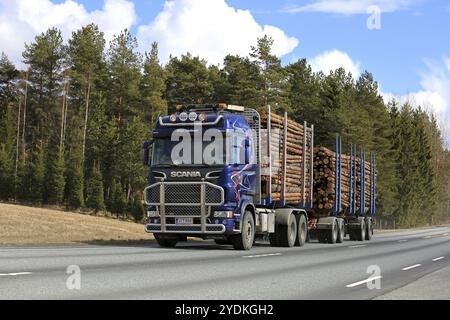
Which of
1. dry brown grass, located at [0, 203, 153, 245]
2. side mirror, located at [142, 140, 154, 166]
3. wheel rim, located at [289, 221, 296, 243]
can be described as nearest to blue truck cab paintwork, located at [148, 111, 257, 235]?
side mirror, located at [142, 140, 154, 166]

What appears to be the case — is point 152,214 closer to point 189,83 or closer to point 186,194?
point 186,194

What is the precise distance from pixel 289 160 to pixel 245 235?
503 centimetres

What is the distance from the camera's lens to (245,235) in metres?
19.7

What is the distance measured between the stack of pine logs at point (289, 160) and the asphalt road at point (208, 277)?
514 centimetres

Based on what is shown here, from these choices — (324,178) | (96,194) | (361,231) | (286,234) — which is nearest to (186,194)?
(286,234)

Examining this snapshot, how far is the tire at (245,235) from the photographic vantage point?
19.5m

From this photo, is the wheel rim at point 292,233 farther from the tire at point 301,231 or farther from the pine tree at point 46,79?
the pine tree at point 46,79

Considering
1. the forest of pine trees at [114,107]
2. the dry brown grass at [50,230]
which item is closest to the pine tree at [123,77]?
the forest of pine trees at [114,107]

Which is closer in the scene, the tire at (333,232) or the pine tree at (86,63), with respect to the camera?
the tire at (333,232)

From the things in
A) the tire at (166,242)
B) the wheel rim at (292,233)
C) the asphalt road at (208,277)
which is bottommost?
the asphalt road at (208,277)

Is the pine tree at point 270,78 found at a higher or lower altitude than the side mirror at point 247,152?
higher

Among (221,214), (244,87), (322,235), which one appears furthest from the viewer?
(244,87)

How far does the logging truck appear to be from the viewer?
18.5 meters

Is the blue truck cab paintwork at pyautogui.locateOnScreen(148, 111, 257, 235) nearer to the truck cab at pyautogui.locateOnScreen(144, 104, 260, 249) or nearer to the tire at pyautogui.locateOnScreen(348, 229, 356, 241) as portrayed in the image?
the truck cab at pyautogui.locateOnScreen(144, 104, 260, 249)
